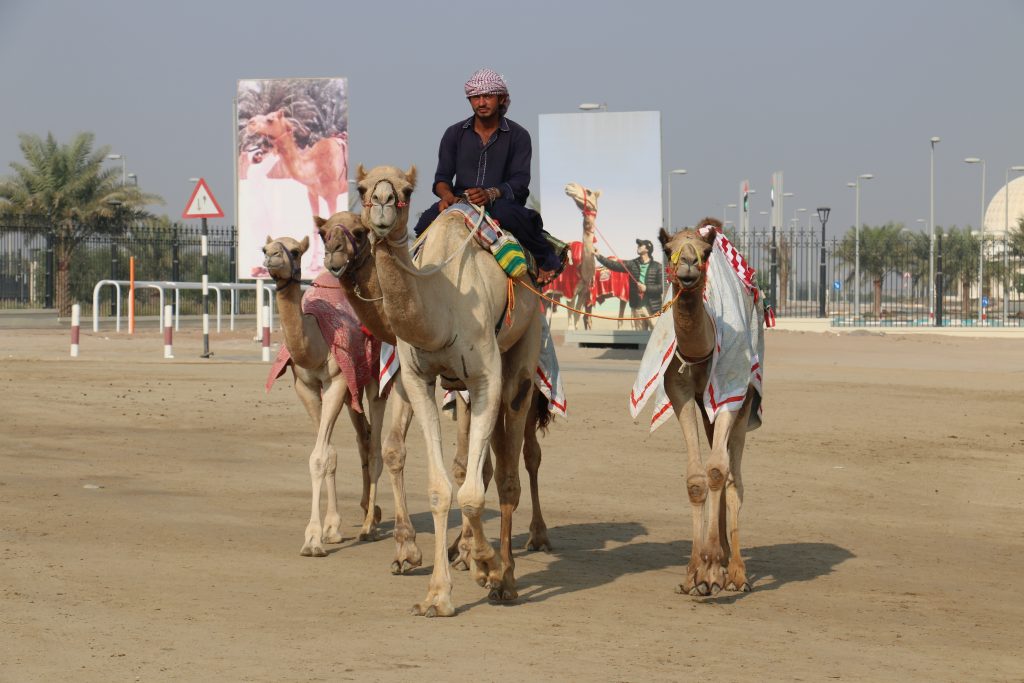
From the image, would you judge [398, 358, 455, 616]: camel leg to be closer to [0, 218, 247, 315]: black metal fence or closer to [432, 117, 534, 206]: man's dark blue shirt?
[432, 117, 534, 206]: man's dark blue shirt

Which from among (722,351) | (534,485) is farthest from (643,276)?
(722,351)

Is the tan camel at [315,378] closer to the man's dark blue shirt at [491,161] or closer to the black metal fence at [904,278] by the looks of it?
the man's dark blue shirt at [491,161]

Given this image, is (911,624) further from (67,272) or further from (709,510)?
(67,272)

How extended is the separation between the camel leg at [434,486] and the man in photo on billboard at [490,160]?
1.46 metres

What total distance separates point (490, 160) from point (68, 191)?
42.8 metres

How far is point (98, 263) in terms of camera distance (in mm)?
52094

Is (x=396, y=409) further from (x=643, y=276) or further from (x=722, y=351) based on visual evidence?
(x=643, y=276)

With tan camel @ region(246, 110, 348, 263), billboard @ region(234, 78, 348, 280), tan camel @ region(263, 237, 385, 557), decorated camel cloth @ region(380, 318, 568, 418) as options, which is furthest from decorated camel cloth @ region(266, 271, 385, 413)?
tan camel @ region(246, 110, 348, 263)

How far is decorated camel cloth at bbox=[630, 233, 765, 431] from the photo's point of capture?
8867 mm

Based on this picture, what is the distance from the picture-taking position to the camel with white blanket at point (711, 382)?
8.36m

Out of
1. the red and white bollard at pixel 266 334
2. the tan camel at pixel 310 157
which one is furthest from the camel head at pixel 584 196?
the red and white bollard at pixel 266 334

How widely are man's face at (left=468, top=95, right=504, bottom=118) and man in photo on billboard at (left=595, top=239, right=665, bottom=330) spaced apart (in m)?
21.4

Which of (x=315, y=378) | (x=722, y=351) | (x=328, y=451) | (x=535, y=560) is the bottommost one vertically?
(x=535, y=560)

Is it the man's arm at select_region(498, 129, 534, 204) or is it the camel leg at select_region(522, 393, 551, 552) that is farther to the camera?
the camel leg at select_region(522, 393, 551, 552)
